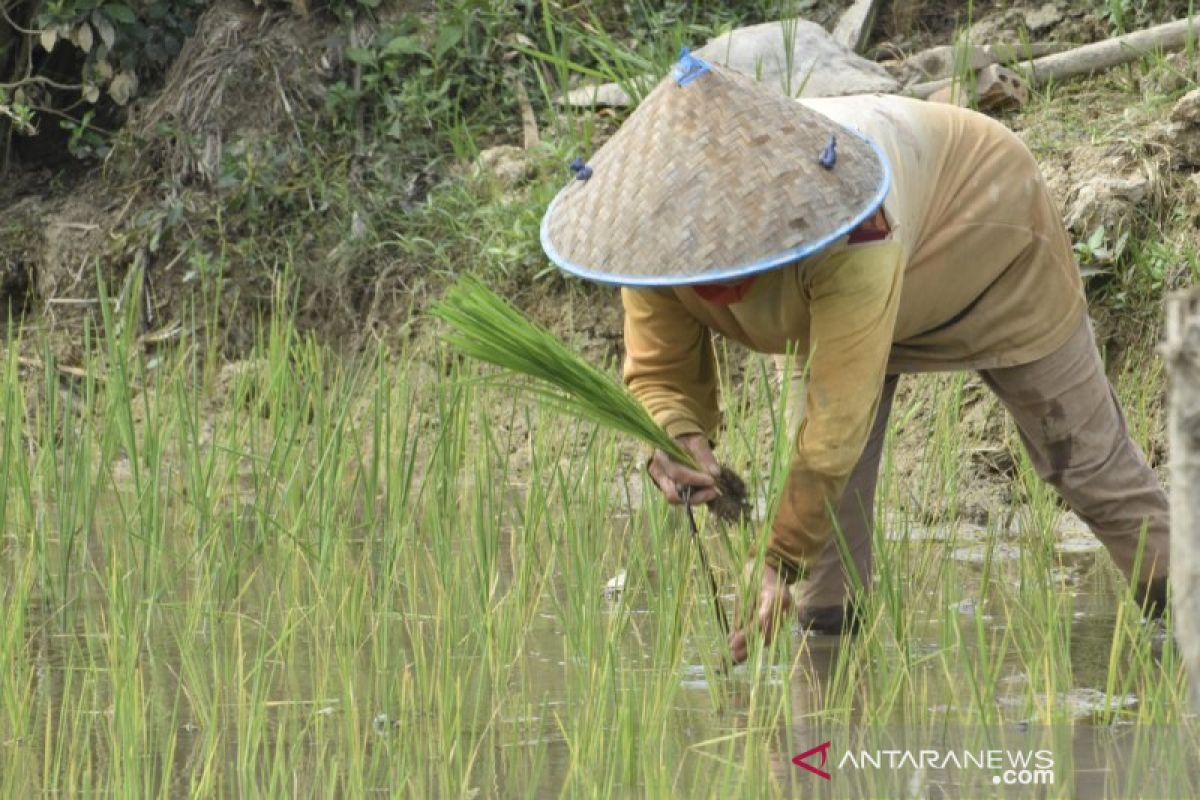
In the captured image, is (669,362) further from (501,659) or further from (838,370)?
(501,659)

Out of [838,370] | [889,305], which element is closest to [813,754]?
[838,370]

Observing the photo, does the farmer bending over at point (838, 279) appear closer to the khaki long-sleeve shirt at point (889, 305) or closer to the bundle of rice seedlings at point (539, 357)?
the khaki long-sleeve shirt at point (889, 305)

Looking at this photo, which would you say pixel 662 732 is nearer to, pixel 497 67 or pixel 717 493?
pixel 717 493

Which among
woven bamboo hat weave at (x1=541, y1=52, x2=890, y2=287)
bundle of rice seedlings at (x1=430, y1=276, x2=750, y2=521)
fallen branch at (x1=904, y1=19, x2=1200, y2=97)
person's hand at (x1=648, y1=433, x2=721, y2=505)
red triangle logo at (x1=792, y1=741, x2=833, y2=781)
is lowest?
red triangle logo at (x1=792, y1=741, x2=833, y2=781)

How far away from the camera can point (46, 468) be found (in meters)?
→ 3.81

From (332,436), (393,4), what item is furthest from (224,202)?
(332,436)

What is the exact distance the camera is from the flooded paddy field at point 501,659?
262 cm

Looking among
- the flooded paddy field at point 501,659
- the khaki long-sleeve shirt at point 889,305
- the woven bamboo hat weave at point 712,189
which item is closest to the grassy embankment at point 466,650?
the flooded paddy field at point 501,659

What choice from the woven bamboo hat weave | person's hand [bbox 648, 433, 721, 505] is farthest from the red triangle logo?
the woven bamboo hat weave

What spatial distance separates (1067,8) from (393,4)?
7.68 ft

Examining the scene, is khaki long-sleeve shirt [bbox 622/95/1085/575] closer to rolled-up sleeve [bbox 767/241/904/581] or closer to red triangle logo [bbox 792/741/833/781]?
rolled-up sleeve [bbox 767/241/904/581]

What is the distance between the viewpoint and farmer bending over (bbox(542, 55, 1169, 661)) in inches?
101

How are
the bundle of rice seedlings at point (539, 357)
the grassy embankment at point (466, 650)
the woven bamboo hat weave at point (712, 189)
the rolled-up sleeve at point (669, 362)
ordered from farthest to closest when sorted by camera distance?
the rolled-up sleeve at point (669, 362)
the bundle of rice seedlings at point (539, 357)
the grassy embankment at point (466, 650)
the woven bamboo hat weave at point (712, 189)

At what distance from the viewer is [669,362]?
306 centimetres
